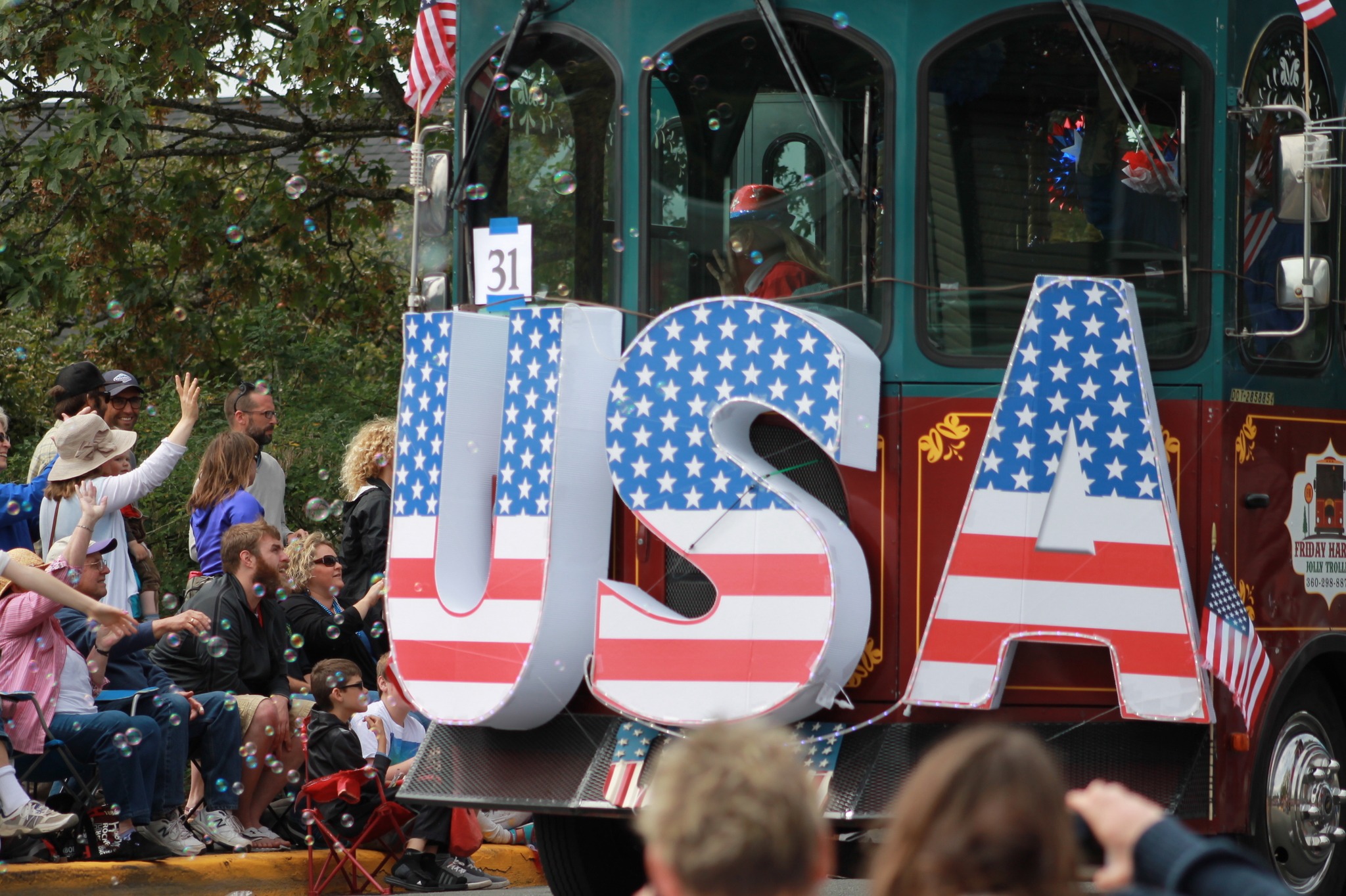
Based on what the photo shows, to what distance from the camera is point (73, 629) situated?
7.91 m

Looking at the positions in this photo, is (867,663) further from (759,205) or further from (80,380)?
(80,380)

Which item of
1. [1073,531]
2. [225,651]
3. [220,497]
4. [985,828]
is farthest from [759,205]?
[985,828]

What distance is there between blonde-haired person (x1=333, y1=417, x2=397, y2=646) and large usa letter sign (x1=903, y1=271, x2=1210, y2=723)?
165 inches

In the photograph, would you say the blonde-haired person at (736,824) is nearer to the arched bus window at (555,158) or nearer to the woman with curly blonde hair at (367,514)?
the arched bus window at (555,158)

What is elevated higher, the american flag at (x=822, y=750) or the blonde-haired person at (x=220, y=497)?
the blonde-haired person at (x=220, y=497)

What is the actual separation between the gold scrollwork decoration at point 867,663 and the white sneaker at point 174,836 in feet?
11.0

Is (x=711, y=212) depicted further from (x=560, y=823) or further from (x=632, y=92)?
(x=560, y=823)

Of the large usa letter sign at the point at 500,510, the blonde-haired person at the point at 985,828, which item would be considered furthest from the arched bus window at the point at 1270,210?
the blonde-haired person at the point at 985,828

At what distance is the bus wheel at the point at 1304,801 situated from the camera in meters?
6.03

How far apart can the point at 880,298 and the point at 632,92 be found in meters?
1.17

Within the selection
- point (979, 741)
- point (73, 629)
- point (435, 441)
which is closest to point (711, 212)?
point (435, 441)

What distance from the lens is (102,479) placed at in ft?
26.5

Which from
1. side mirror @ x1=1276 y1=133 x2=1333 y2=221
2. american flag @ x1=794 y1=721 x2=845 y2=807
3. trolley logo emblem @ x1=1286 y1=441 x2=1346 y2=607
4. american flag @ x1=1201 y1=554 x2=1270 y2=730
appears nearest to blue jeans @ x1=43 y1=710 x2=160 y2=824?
american flag @ x1=794 y1=721 x2=845 y2=807

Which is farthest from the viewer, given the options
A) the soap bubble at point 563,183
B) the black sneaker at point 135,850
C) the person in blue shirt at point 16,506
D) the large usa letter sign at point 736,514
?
the person in blue shirt at point 16,506
